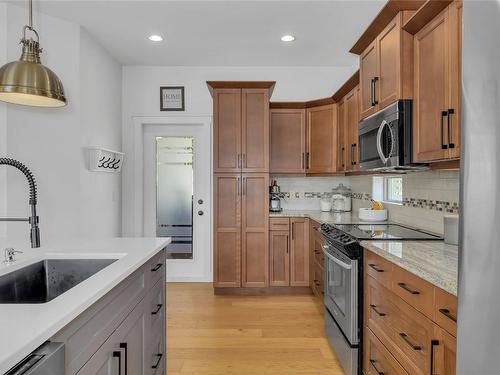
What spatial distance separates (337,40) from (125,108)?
107 inches

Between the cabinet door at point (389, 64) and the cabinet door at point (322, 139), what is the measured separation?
1632 mm

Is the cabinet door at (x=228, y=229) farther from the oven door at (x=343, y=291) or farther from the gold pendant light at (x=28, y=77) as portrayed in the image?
the gold pendant light at (x=28, y=77)

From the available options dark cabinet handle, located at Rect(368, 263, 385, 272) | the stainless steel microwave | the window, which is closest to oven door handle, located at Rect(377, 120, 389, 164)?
the stainless steel microwave

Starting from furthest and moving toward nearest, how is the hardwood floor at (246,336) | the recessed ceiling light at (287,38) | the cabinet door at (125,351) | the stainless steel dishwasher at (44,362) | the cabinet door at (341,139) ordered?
the cabinet door at (341,139) < the recessed ceiling light at (287,38) < the hardwood floor at (246,336) < the cabinet door at (125,351) < the stainless steel dishwasher at (44,362)

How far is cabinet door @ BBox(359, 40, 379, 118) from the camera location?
8.56 ft

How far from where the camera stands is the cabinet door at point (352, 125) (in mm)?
3508

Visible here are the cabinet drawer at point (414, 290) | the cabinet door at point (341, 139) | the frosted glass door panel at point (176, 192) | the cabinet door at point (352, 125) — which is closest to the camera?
the cabinet drawer at point (414, 290)

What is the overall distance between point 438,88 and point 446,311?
3.83 ft

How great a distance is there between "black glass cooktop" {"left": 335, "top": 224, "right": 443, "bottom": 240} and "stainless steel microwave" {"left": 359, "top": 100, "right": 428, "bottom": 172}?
1.51ft

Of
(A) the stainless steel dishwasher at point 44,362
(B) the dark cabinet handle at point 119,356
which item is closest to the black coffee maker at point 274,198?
(B) the dark cabinet handle at point 119,356

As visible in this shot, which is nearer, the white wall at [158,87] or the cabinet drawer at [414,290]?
the cabinet drawer at [414,290]

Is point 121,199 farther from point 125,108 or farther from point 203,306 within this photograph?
point 203,306

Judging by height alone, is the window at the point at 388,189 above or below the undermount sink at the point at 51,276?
above

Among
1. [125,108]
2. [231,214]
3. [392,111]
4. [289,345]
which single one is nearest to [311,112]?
[231,214]
